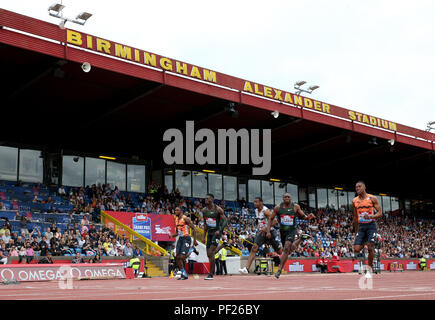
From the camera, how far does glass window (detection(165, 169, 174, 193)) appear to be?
39287 mm

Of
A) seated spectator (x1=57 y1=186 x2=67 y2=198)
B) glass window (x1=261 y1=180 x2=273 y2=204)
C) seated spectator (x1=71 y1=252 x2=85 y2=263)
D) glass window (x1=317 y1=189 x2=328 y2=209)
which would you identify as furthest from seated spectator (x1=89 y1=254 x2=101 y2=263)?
glass window (x1=317 y1=189 x2=328 y2=209)

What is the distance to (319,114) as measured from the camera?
33.8m

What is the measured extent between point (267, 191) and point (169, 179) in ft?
35.8

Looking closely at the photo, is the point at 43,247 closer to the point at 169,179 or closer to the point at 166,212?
the point at 166,212

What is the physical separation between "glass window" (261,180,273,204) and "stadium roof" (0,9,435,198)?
1660 mm

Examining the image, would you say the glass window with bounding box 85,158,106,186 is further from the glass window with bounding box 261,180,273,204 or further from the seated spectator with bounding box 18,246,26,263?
the glass window with bounding box 261,180,273,204

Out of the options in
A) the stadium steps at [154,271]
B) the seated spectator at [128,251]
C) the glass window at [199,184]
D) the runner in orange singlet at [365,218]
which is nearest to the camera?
the runner in orange singlet at [365,218]

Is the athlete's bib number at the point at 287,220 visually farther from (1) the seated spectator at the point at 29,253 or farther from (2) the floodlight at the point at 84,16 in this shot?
(2) the floodlight at the point at 84,16

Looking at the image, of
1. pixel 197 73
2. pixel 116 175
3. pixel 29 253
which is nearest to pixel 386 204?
pixel 116 175

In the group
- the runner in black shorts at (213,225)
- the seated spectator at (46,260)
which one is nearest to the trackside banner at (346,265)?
the seated spectator at (46,260)

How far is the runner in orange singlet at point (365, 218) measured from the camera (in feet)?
37.0

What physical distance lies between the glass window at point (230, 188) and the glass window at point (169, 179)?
5526mm
